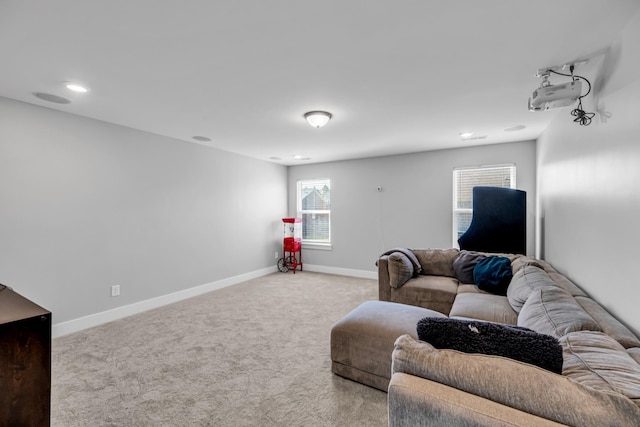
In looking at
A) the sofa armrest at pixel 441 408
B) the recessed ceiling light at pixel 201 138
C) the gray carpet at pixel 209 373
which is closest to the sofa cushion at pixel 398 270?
the gray carpet at pixel 209 373

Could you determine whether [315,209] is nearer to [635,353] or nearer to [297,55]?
[297,55]

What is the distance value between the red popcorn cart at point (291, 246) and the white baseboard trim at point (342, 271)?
10.8 inches

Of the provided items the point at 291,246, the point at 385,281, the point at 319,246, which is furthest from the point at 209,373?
the point at 319,246

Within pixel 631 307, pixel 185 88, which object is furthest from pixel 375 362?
pixel 185 88

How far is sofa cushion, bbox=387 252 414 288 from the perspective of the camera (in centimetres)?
332

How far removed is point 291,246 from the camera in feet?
19.6

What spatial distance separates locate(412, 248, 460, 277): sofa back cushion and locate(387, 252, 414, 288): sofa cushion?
0.54m

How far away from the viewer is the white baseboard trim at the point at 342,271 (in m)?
5.54

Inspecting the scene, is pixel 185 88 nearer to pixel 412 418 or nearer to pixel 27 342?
pixel 27 342

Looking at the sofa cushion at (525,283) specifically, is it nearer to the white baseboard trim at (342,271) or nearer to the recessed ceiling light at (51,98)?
the white baseboard trim at (342,271)

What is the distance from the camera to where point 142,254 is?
3777mm

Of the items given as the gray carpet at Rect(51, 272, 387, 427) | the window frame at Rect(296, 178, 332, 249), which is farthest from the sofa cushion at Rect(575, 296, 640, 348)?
the window frame at Rect(296, 178, 332, 249)

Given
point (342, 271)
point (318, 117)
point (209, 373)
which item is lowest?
point (209, 373)

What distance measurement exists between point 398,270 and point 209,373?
84.6 inches
